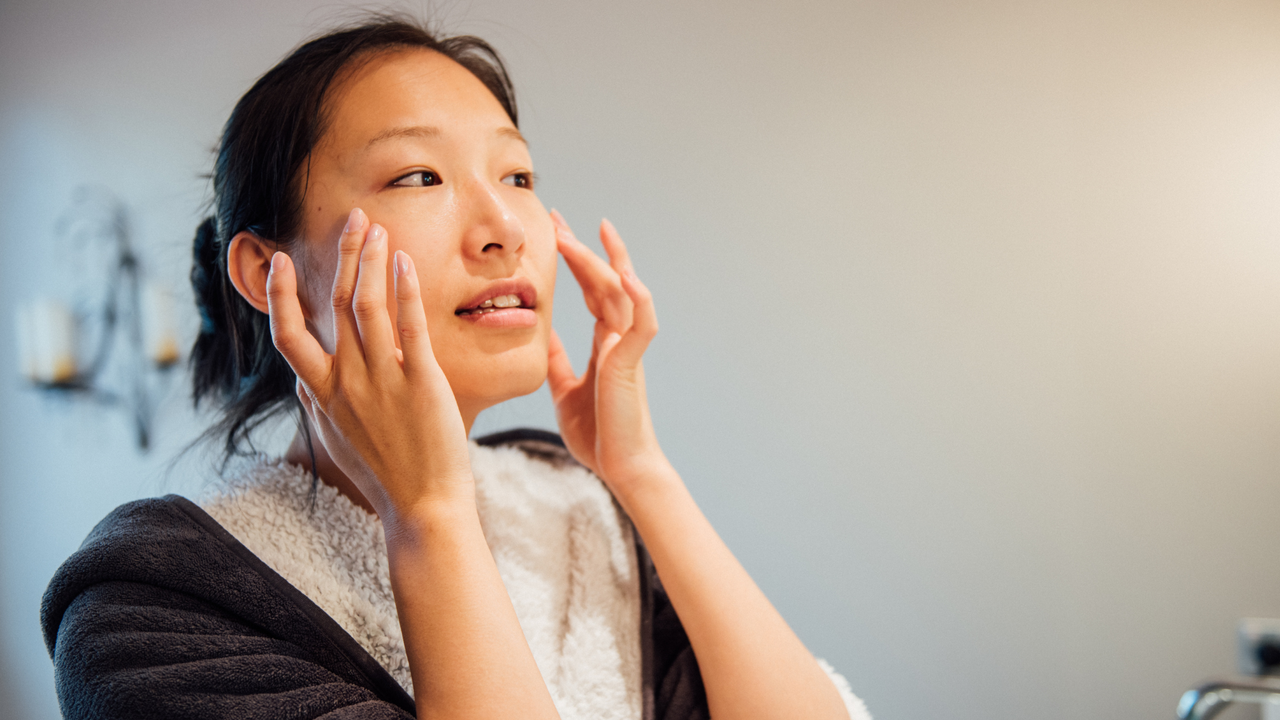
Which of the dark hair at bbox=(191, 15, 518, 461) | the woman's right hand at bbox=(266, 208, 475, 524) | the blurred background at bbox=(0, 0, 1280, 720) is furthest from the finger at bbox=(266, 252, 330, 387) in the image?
the blurred background at bbox=(0, 0, 1280, 720)

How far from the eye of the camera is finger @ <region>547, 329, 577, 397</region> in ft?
2.97

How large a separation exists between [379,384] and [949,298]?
100 cm

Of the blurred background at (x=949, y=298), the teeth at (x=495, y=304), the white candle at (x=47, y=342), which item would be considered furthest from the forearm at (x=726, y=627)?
the white candle at (x=47, y=342)

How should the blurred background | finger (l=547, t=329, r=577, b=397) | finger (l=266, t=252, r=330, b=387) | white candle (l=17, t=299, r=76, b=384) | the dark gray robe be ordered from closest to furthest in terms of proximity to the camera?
1. the dark gray robe
2. finger (l=266, t=252, r=330, b=387)
3. finger (l=547, t=329, r=577, b=397)
4. the blurred background
5. white candle (l=17, t=299, r=76, b=384)

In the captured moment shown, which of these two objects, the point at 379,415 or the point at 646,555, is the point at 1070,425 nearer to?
the point at 646,555

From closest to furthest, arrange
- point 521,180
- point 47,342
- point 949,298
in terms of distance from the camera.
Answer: point 521,180 < point 949,298 < point 47,342

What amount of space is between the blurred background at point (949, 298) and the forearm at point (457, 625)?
30.3 inches

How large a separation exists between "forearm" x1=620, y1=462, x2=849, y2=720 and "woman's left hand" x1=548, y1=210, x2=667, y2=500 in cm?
5

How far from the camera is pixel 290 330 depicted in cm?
54

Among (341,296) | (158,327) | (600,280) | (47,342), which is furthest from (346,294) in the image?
(47,342)

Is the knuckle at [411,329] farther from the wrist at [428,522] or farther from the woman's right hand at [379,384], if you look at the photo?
the wrist at [428,522]

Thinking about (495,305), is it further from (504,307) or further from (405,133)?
(405,133)

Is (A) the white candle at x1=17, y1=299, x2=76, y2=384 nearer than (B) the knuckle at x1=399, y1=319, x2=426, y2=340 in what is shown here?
No

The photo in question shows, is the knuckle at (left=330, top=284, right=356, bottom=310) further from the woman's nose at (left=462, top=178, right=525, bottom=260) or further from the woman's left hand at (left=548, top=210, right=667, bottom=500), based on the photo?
the woman's left hand at (left=548, top=210, right=667, bottom=500)
